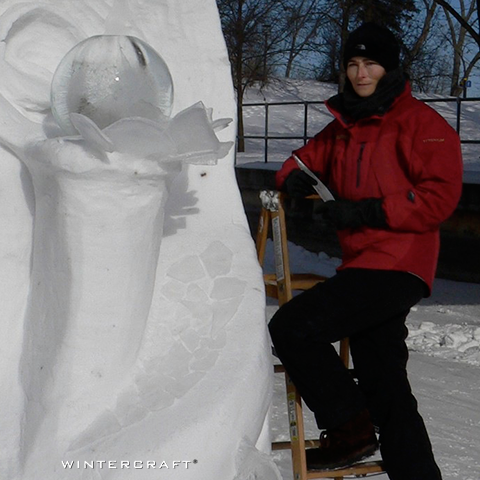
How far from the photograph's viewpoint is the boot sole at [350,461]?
8.59 ft

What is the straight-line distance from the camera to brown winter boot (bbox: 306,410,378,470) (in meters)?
2.62

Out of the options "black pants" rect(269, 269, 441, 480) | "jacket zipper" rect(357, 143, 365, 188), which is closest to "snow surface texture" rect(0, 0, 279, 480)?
"black pants" rect(269, 269, 441, 480)

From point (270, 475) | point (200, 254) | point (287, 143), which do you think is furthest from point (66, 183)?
point (287, 143)

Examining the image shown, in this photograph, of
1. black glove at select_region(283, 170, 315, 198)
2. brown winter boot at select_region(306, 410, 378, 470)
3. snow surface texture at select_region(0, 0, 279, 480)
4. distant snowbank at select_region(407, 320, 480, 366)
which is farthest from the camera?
distant snowbank at select_region(407, 320, 480, 366)

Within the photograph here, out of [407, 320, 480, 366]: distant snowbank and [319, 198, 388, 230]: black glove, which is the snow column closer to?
[319, 198, 388, 230]: black glove

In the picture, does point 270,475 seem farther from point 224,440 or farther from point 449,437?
point 449,437

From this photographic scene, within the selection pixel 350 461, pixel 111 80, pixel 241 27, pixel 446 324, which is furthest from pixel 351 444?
pixel 241 27

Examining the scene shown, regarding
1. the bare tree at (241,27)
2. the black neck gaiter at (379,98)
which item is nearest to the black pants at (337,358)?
the black neck gaiter at (379,98)

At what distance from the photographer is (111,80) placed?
7.35 ft

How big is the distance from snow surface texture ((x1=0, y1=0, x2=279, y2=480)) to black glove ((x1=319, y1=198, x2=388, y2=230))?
31 cm

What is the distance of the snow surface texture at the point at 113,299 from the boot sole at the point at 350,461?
34 cm

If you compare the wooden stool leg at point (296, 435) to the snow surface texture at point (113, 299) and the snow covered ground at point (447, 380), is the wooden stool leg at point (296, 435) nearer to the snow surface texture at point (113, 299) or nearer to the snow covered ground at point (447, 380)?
the snow surface texture at point (113, 299)

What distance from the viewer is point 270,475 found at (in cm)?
219

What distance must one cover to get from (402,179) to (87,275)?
1047mm
